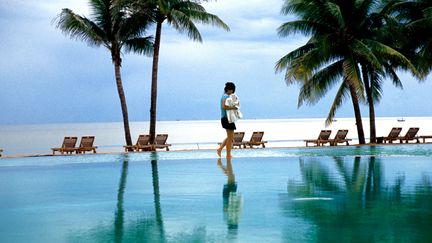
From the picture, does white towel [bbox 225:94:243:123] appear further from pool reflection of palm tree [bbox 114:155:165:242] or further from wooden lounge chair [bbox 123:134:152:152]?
wooden lounge chair [bbox 123:134:152:152]

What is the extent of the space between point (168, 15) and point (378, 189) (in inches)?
673

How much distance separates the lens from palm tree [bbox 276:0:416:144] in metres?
23.9

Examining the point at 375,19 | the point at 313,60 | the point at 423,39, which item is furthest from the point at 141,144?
the point at 423,39

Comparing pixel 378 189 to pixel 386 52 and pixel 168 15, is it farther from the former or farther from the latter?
pixel 168 15

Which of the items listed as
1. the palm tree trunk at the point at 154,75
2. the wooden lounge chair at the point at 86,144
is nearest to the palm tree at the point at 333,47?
the palm tree trunk at the point at 154,75

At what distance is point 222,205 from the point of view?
799 centimetres

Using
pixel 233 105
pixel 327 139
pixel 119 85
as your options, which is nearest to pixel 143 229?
pixel 233 105

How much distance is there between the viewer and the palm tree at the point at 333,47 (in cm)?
2391

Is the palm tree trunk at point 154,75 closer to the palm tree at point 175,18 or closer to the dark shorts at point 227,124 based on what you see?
the palm tree at point 175,18

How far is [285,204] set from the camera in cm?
802

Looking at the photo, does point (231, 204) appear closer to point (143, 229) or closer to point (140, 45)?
point (143, 229)

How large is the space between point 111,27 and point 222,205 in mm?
19524

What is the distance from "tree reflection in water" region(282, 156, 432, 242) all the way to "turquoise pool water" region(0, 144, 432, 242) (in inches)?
0.4

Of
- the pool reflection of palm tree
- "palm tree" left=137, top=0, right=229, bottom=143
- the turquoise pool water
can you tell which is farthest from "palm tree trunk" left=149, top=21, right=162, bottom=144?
the pool reflection of palm tree
